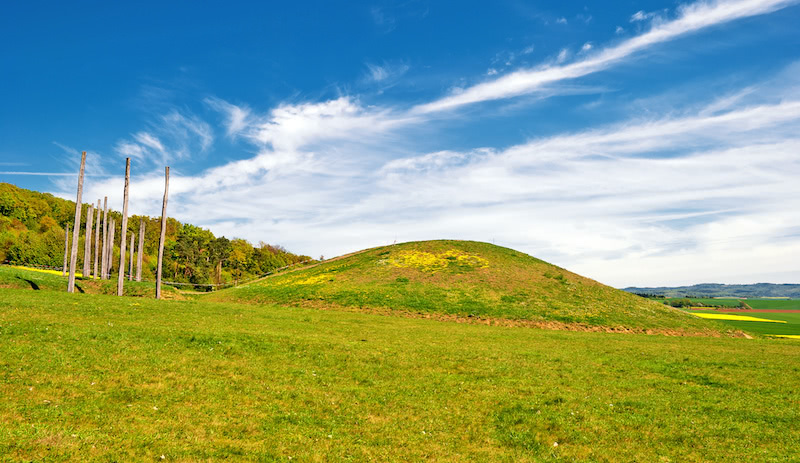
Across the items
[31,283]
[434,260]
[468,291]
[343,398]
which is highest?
[434,260]

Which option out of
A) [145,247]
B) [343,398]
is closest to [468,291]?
[343,398]

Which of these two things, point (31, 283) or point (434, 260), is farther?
point (434, 260)

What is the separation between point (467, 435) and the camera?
13.3 metres

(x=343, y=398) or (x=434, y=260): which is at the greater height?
(x=434, y=260)

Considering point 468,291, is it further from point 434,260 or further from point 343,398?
point 343,398

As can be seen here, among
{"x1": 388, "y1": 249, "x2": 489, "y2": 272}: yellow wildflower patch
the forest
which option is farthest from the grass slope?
the forest

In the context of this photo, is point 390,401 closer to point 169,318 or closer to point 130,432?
point 130,432

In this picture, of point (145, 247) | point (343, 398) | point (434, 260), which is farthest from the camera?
point (145, 247)

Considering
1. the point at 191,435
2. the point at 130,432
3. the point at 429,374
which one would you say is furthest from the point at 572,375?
the point at 130,432

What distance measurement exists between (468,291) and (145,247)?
478 feet

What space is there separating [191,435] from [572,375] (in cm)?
1833

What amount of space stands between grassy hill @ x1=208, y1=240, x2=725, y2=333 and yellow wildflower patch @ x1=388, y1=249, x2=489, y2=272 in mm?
162

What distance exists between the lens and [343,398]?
16000 millimetres

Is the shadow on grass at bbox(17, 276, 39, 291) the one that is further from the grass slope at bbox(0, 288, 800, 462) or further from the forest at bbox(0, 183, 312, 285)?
the forest at bbox(0, 183, 312, 285)
